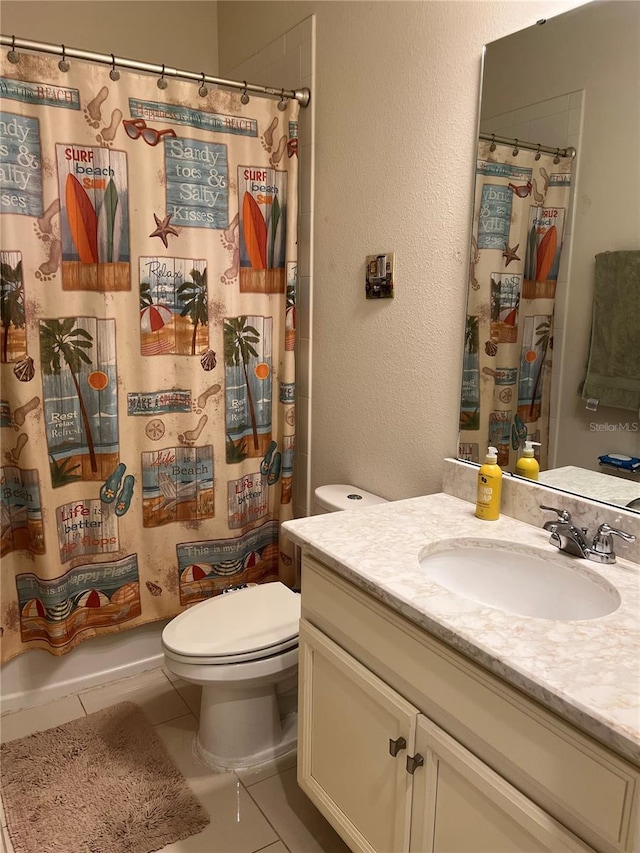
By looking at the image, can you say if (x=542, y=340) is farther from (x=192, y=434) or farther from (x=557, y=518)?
(x=192, y=434)

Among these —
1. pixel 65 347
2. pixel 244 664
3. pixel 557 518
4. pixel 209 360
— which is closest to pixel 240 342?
pixel 209 360

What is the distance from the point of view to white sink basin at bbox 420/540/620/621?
1.22 meters

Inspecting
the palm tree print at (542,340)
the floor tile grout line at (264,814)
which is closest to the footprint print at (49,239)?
the palm tree print at (542,340)

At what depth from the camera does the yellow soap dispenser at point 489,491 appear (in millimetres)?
1497

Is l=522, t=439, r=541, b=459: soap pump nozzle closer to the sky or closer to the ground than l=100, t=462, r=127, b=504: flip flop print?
closer to the sky

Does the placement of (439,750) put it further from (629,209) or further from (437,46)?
(437,46)

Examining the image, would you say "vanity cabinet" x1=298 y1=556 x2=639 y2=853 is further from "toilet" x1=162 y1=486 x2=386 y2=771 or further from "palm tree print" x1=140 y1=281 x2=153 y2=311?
"palm tree print" x1=140 y1=281 x2=153 y2=311

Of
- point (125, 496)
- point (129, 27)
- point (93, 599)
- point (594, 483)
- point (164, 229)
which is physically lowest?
point (93, 599)

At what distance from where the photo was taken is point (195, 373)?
2.14 meters

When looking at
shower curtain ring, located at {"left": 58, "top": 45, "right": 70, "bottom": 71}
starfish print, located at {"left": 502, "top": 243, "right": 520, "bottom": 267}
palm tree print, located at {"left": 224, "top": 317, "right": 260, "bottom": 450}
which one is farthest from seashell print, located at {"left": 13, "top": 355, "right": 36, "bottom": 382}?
starfish print, located at {"left": 502, "top": 243, "right": 520, "bottom": 267}

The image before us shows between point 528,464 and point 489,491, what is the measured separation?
0.12 metres

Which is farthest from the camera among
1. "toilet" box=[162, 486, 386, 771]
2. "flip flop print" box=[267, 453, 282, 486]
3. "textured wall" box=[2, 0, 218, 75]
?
"flip flop print" box=[267, 453, 282, 486]

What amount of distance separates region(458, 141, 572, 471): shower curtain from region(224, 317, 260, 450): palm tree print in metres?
0.86

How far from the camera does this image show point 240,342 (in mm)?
2209
